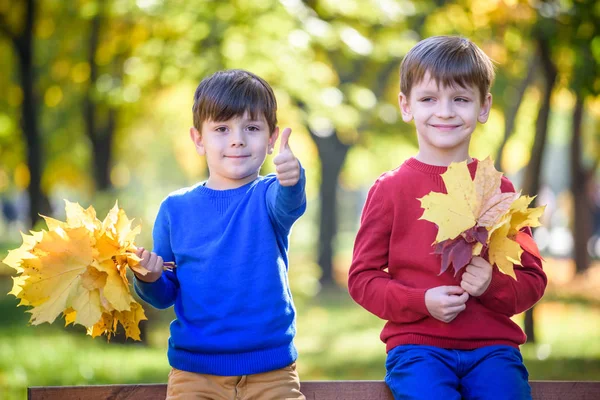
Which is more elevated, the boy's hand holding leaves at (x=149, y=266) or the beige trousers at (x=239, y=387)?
the boy's hand holding leaves at (x=149, y=266)

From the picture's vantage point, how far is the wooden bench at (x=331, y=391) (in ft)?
10.3

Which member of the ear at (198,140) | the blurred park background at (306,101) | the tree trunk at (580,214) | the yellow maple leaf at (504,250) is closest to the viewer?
the yellow maple leaf at (504,250)

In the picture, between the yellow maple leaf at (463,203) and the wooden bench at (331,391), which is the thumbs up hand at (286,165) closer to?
the yellow maple leaf at (463,203)

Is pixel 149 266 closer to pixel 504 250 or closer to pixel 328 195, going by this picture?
pixel 504 250

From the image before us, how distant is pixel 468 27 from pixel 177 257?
26.8 ft

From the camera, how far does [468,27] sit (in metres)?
10.6

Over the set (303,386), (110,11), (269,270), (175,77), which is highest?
(110,11)

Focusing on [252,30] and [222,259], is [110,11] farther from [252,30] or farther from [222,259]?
[222,259]

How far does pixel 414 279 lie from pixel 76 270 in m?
1.24

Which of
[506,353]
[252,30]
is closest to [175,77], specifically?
[252,30]

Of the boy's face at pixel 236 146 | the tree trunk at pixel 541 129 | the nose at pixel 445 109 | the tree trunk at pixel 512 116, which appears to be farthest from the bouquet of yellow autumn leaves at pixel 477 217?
the tree trunk at pixel 512 116

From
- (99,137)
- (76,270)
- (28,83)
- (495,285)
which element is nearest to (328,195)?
(99,137)

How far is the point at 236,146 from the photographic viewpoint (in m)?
3.17

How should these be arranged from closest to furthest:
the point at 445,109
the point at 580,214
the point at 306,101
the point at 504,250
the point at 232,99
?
the point at 504,250 → the point at 445,109 → the point at 232,99 → the point at 306,101 → the point at 580,214
